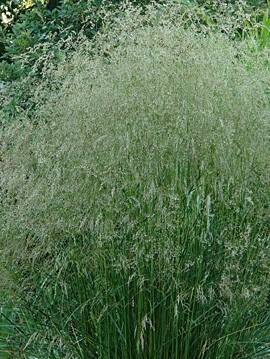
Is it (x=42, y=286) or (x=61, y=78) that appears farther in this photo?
(x=61, y=78)

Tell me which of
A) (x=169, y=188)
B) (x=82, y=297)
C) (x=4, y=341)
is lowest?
(x=4, y=341)

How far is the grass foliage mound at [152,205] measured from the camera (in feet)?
7.43

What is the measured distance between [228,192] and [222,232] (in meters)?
0.14

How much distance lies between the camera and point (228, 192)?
233 cm

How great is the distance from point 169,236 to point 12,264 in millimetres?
578

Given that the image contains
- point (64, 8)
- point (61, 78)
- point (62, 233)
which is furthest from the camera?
point (64, 8)

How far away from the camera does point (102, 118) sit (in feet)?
7.52

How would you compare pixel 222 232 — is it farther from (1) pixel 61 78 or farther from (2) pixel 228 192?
(1) pixel 61 78

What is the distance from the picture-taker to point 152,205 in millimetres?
2260

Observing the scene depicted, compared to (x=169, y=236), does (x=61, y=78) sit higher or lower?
higher

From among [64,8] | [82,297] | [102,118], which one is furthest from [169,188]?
[64,8]

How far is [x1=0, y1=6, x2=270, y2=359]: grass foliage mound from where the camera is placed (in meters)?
2.27

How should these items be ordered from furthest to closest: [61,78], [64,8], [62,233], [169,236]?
1. [64,8]
2. [61,78]
3. [62,233]
4. [169,236]

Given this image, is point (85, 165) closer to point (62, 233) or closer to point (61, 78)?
point (62, 233)
